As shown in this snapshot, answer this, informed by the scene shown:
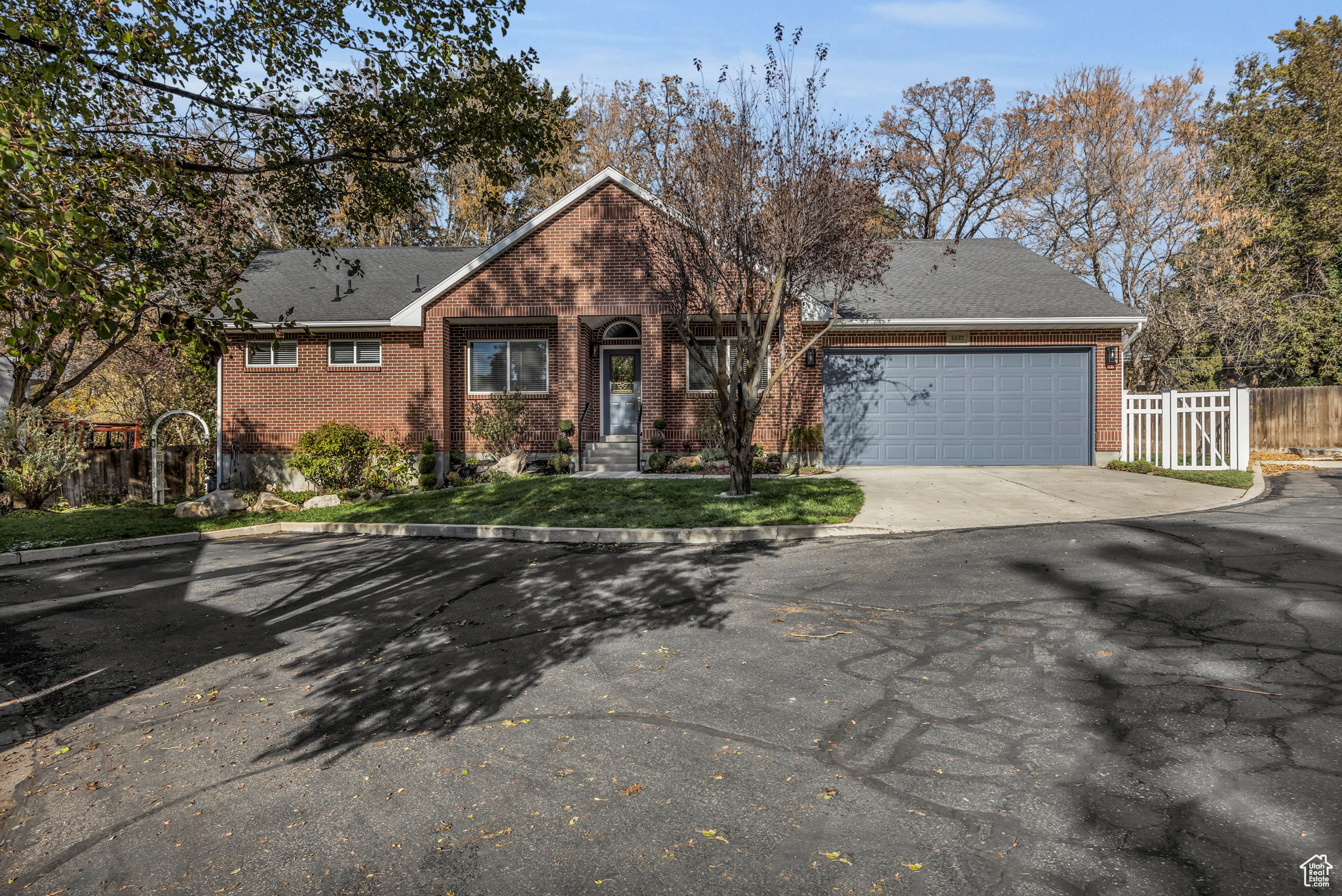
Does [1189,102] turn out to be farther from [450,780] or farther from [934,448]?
[450,780]

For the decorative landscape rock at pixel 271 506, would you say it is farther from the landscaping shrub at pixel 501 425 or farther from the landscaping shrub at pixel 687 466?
the landscaping shrub at pixel 687 466

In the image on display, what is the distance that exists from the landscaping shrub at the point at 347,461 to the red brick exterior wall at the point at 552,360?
1375 mm

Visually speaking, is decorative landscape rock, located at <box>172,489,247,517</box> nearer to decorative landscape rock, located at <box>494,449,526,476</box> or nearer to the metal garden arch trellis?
the metal garden arch trellis

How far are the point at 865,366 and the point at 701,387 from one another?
12.6 ft

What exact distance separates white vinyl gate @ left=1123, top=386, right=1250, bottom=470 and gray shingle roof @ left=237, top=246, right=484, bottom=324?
16.5 m

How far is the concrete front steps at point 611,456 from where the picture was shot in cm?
1766

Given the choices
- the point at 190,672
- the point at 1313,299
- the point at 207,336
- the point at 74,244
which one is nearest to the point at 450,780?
the point at 190,672

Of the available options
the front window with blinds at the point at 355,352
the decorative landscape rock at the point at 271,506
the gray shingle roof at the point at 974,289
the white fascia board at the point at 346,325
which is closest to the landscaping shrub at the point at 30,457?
the decorative landscape rock at the point at 271,506

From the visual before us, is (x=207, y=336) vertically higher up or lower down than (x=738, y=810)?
higher up

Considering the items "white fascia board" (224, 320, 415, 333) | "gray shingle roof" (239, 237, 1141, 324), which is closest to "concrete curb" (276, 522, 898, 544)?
"gray shingle roof" (239, 237, 1141, 324)

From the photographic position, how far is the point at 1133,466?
1600 cm

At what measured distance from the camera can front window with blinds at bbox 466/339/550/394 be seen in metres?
18.7

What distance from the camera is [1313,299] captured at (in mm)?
25922

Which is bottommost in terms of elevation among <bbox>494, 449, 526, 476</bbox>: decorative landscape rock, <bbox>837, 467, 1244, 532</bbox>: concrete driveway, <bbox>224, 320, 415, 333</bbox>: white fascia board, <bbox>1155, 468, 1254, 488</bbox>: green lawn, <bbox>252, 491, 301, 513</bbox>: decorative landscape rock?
<bbox>252, 491, 301, 513</bbox>: decorative landscape rock
